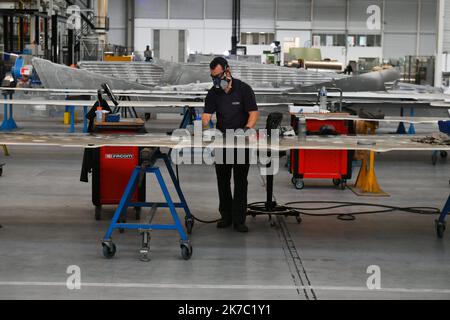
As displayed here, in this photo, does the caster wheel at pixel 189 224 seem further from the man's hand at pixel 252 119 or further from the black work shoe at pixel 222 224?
the man's hand at pixel 252 119

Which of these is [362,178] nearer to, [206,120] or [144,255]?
[206,120]

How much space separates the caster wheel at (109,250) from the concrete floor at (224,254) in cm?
5

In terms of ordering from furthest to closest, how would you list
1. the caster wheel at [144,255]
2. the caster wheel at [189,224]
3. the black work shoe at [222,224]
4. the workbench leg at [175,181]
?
the black work shoe at [222,224]
the caster wheel at [189,224]
the workbench leg at [175,181]
the caster wheel at [144,255]

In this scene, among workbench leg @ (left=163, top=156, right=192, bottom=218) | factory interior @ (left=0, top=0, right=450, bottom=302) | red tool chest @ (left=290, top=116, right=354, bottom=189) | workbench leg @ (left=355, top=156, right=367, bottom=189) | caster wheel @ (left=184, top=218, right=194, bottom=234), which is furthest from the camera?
workbench leg @ (left=355, top=156, right=367, bottom=189)

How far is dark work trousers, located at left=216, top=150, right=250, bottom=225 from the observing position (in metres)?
6.39

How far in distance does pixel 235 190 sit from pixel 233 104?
74 cm

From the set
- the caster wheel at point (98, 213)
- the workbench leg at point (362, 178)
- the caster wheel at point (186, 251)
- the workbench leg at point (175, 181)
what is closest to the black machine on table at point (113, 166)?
the caster wheel at point (98, 213)

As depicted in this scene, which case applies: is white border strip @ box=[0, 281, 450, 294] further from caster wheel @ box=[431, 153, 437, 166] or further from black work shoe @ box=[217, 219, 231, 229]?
caster wheel @ box=[431, 153, 437, 166]

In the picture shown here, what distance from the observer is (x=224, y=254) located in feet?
18.9

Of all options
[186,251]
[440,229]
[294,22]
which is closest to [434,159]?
[440,229]

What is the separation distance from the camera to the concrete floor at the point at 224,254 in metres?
4.82

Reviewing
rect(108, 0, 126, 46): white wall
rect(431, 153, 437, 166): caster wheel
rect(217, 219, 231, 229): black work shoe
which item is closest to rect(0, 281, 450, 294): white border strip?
rect(217, 219, 231, 229): black work shoe

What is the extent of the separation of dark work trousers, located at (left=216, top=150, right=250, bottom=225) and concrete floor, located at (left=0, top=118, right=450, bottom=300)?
172mm

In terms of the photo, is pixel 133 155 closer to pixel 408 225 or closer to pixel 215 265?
pixel 215 265
